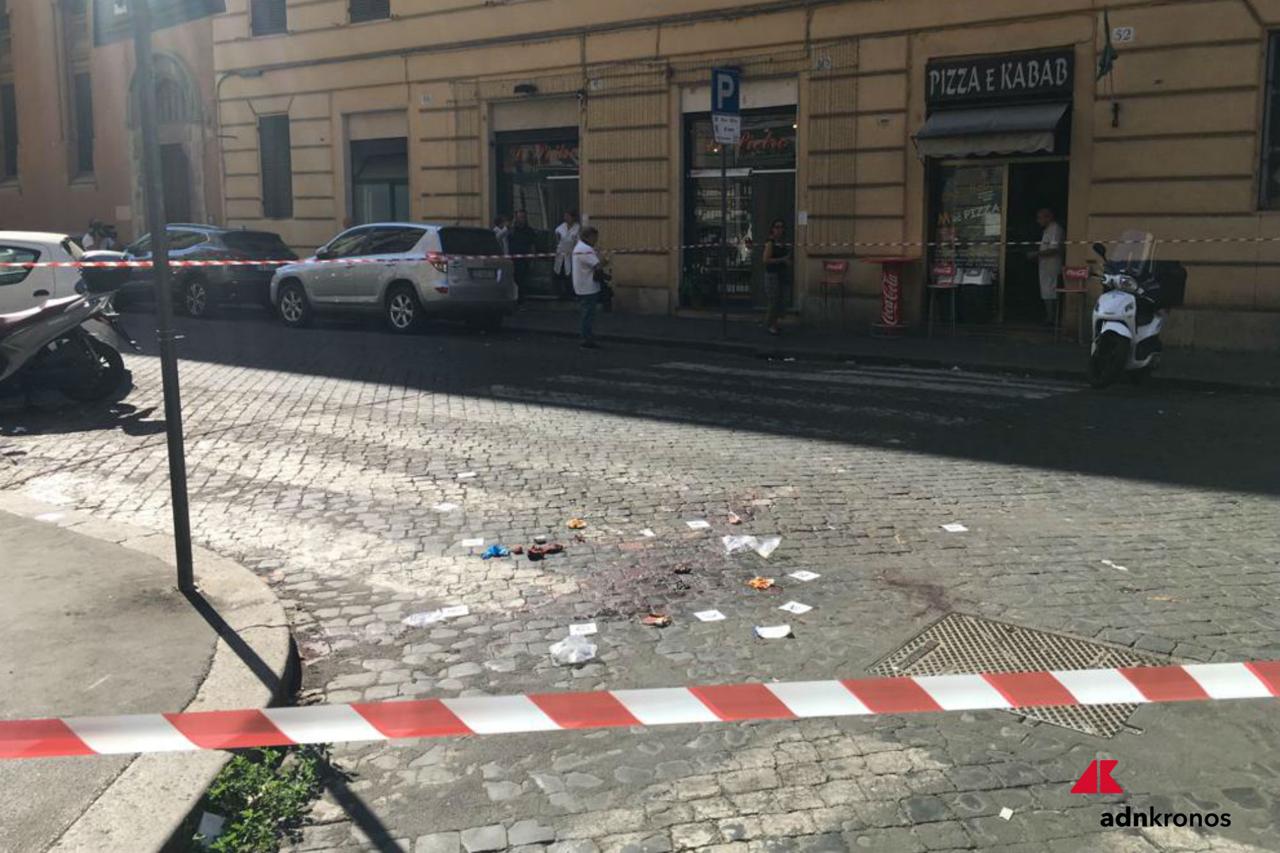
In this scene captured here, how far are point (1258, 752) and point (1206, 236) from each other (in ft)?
42.8

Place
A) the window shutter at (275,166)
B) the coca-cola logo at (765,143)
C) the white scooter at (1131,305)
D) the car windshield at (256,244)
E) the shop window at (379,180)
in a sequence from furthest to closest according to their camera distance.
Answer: the window shutter at (275,166) → the shop window at (379,180) → the car windshield at (256,244) → the coca-cola logo at (765,143) → the white scooter at (1131,305)

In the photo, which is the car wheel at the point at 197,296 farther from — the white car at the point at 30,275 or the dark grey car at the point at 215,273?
the white car at the point at 30,275

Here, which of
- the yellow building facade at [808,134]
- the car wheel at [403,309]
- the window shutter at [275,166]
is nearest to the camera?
the yellow building facade at [808,134]

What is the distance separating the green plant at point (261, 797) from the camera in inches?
137

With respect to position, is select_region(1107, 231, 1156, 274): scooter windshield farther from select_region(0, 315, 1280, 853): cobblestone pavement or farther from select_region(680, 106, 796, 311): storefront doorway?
select_region(680, 106, 796, 311): storefront doorway

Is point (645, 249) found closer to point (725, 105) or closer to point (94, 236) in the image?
point (725, 105)

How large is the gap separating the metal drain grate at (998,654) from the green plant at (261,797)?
2188 mm

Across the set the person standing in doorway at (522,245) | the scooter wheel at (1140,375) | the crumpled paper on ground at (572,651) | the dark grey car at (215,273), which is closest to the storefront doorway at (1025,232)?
the scooter wheel at (1140,375)

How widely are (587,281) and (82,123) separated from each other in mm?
22256

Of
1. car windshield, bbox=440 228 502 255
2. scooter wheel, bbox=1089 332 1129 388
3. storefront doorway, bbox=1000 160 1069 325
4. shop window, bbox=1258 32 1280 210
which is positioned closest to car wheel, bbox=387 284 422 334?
car windshield, bbox=440 228 502 255

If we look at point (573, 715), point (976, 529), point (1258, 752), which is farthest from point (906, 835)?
point (976, 529)

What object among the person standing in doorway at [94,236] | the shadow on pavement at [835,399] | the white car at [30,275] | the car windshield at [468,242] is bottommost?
the shadow on pavement at [835,399]

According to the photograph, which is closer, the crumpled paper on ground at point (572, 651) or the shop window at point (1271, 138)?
the crumpled paper on ground at point (572, 651)

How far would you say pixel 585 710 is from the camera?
354 cm
